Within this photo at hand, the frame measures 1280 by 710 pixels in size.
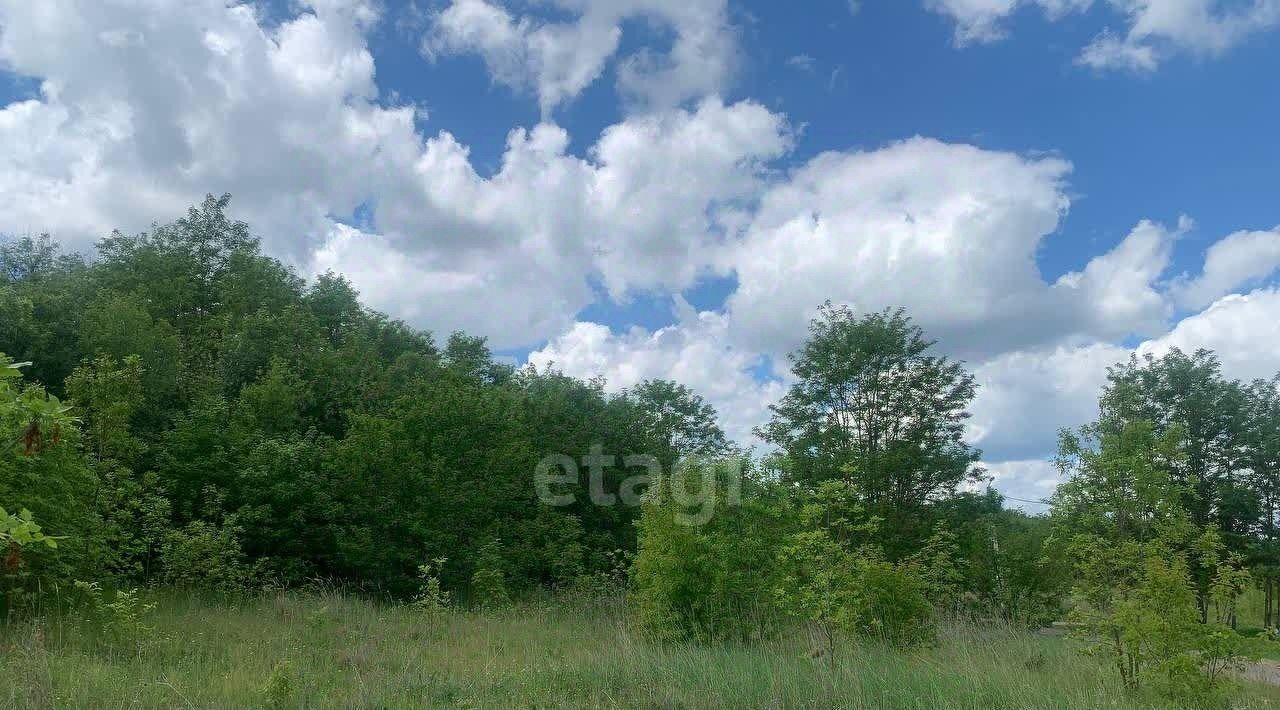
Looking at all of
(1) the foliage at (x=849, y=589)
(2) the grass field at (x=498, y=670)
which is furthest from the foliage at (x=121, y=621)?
(1) the foliage at (x=849, y=589)

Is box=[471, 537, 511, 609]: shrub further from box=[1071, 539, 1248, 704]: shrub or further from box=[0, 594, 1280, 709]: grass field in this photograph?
box=[1071, 539, 1248, 704]: shrub

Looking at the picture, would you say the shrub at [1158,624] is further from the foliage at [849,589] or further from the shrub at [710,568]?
the shrub at [710,568]

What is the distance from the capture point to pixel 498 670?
34.8 ft

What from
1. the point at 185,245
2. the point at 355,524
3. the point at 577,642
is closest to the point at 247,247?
the point at 185,245

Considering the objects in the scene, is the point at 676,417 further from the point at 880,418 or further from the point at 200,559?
the point at 200,559

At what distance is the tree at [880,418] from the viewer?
25812 millimetres

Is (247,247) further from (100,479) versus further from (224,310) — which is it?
(100,479)

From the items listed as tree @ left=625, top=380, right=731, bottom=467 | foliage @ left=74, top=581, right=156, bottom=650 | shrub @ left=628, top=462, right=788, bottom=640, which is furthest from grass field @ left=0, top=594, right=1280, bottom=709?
tree @ left=625, top=380, right=731, bottom=467

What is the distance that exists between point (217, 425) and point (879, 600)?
1622 cm

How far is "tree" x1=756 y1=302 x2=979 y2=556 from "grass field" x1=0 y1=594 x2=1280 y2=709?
12.0 m

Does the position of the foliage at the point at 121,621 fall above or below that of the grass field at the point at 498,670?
above

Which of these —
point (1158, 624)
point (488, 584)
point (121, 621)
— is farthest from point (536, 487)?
point (1158, 624)

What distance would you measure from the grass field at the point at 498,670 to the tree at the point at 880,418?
39.3 ft

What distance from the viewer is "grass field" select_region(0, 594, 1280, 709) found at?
8.29 m
